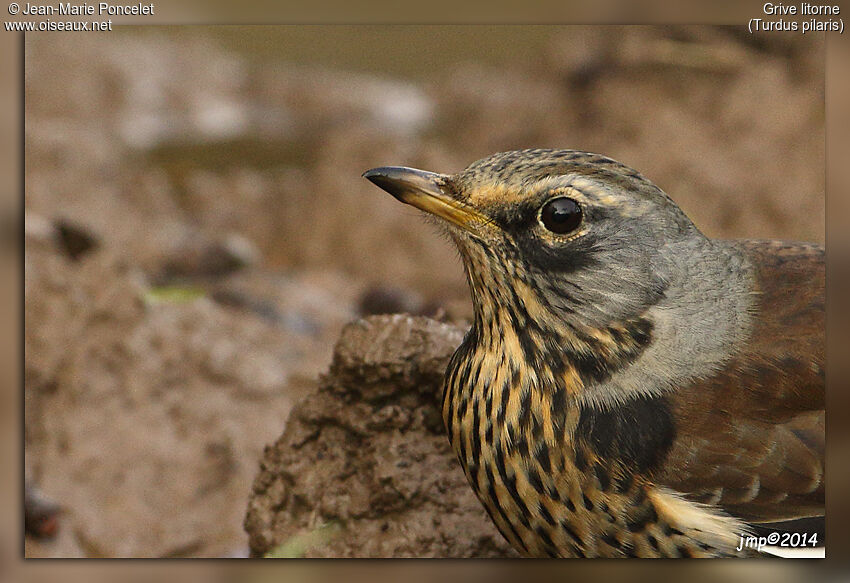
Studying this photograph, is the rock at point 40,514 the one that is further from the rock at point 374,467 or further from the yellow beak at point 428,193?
the yellow beak at point 428,193

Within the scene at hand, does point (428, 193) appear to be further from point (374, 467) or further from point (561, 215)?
point (374, 467)

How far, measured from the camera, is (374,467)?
3.49 meters

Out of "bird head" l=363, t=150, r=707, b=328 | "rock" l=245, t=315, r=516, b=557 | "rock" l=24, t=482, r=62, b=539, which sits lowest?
"rock" l=24, t=482, r=62, b=539

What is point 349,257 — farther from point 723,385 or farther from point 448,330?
point 723,385

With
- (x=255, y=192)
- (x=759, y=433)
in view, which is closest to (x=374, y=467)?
(x=759, y=433)

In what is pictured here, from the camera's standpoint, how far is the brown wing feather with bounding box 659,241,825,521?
2.94 meters

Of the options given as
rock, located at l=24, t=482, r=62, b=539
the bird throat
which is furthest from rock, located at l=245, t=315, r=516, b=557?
rock, located at l=24, t=482, r=62, b=539

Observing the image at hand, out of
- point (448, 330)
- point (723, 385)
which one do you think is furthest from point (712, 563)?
point (448, 330)

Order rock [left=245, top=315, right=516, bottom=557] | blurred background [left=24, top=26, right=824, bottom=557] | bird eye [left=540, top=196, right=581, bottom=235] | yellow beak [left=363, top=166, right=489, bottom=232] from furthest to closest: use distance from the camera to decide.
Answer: blurred background [left=24, top=26, right=824, bottom=557] < rock [left=245, top=315, right=516, bottom=557] < yellow beak [left=363, top=166, right=489, bottom=232] < bird eye [left=540, top=196, right=581, bottom=235]

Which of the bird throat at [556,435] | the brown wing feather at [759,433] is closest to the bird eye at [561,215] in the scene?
the bird throat at [556,435]

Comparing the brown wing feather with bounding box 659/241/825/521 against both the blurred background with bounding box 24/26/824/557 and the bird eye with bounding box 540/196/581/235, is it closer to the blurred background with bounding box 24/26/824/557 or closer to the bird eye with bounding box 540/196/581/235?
the bird eye with bounding box 540/196/581/235

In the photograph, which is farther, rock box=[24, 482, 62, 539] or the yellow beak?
rock box=[24, 482, 62, 539]

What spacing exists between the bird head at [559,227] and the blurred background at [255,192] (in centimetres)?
95

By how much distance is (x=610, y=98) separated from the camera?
26.3 ft
